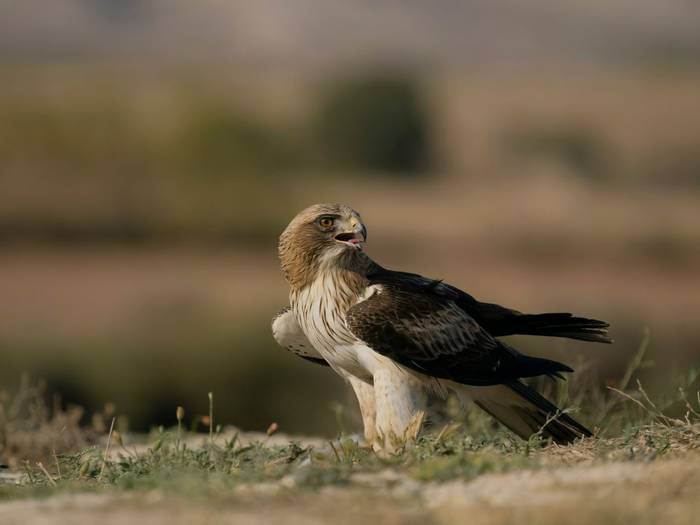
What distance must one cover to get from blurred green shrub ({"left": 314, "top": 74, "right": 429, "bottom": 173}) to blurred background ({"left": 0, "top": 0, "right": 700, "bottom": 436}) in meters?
0.10

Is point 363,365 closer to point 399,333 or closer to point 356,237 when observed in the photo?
point 399,333

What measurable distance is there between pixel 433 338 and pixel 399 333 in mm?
195

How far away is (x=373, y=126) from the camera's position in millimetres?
44875

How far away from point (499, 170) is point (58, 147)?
59.3ft

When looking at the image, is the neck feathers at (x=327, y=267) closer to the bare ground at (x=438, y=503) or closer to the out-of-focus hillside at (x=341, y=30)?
the bare ground at (x=438, y=503)

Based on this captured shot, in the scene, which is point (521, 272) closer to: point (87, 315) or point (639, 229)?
point (639, 229)

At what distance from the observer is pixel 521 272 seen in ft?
92.6

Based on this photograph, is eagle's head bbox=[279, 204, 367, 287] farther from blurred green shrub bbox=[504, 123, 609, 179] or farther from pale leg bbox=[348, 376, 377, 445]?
blurred green shrub bbox=[504, 123, 609, 179]

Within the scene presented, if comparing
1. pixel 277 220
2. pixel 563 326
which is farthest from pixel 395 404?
pixel 277 220

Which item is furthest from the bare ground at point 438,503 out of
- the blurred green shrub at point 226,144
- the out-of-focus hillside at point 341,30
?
the out-of-focus hillside at point 341,30

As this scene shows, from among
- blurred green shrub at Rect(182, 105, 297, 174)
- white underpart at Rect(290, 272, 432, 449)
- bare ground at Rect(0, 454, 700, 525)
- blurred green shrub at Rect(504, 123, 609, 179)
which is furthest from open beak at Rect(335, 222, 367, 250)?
blurred green shrub at Rect(504, 123, 609, 179)

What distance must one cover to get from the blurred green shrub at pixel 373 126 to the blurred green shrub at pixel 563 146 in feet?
15.8

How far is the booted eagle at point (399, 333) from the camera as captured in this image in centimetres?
664

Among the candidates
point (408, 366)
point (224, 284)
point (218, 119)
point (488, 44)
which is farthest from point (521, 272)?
point (488, 44)
